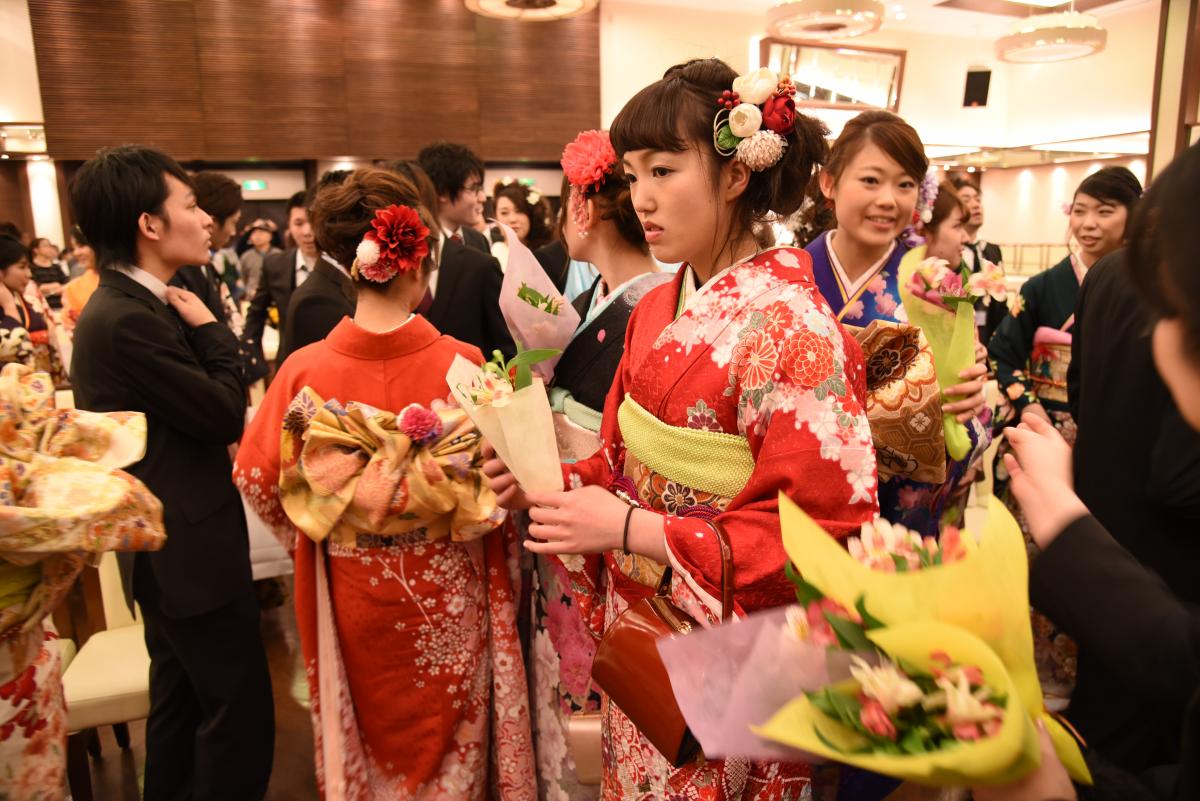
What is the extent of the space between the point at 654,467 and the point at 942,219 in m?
2.35

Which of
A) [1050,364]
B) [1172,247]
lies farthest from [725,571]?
[1050,364]

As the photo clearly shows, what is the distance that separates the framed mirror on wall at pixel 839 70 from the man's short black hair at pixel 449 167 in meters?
7.50

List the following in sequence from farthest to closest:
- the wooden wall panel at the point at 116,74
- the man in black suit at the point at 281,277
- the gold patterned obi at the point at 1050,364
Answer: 1. the wooden wall panel at the point at 116,74
2. the man in black suit at the point at 281,277
3. the gold patterned obi at the point at 1050,364

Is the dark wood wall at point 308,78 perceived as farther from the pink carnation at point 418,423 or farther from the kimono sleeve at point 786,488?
the kimono sleeve at point 786,488

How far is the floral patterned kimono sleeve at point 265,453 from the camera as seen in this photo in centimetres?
193

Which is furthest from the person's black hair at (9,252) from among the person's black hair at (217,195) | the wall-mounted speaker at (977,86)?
the wall-mounted speaker at (977,86)

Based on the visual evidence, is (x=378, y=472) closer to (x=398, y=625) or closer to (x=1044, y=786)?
(x=398, y=625)

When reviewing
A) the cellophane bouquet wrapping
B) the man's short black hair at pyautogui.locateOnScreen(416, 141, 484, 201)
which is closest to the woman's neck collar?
the cellophane bouquet wrapping

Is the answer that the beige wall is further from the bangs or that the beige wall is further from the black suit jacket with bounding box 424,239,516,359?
the bangs

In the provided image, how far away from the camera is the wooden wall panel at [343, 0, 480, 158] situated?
337 inches

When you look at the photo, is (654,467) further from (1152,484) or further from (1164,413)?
(1164,413)

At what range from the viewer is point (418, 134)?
29.0 feet

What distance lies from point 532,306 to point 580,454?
37cm

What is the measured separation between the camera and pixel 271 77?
8289mm
